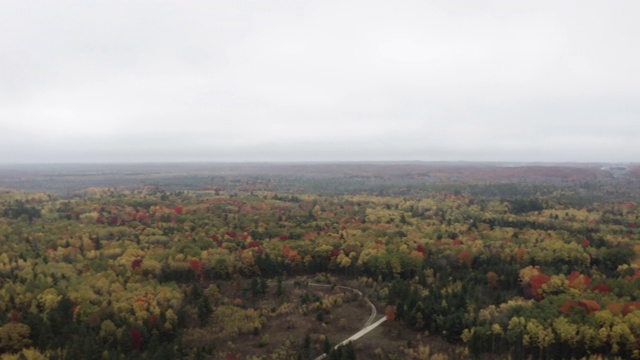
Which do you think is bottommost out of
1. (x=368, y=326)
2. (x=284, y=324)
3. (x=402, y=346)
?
(x=402, y=346)

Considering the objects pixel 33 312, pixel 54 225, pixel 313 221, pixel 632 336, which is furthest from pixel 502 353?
pixel 54 225

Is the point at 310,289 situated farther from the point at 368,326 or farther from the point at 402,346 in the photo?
the point at 402,346

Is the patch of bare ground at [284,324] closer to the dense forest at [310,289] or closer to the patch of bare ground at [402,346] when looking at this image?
the dense forest at [310,289]

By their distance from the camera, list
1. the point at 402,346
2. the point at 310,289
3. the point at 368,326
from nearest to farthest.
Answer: the point at 402,346
the point at 368,326
the point at 310,289

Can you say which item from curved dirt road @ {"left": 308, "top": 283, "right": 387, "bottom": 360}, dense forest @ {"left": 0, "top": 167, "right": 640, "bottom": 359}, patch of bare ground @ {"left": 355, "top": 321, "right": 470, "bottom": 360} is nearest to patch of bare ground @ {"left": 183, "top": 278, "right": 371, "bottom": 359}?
dense forest @ {"left": 0, "top": 167, "right": 640, "bottom": 359}

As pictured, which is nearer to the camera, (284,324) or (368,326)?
(368,326)

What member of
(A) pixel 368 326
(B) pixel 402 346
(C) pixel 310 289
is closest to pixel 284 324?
(A) pixel 368 326

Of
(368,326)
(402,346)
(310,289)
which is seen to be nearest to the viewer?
(402,346)

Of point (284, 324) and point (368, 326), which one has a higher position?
point (368, 326)

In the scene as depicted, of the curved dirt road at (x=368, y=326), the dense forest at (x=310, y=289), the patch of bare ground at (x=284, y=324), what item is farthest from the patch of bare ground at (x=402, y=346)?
the patch of bare ground at (x=284, y=324)
